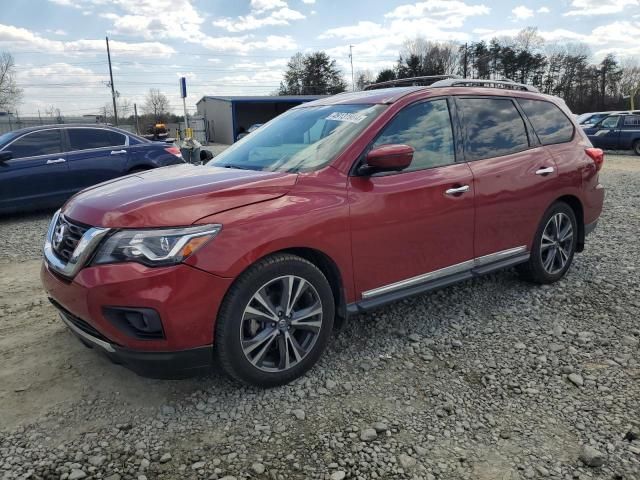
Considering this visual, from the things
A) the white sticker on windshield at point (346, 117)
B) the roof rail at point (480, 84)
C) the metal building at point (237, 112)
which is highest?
the metal building at point (237, 112)

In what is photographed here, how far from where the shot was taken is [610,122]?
19031 mm

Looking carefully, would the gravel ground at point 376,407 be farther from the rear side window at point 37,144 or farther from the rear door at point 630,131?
the rear door at point 630,131

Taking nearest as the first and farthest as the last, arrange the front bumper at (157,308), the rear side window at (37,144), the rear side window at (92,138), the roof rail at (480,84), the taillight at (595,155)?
the front bumper at (157,308) < the roof rail at (480,84) < the taillight at (595,155) < the rear side window at (37,144) < the rear side window at (92,138)

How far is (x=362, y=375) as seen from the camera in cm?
312

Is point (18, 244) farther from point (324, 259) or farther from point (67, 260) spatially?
point (324, 259)

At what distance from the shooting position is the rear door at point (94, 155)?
8.30 meters

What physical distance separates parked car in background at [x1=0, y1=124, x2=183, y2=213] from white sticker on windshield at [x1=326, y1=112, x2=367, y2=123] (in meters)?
6.09

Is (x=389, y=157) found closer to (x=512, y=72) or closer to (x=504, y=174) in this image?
(x=504, y=174)

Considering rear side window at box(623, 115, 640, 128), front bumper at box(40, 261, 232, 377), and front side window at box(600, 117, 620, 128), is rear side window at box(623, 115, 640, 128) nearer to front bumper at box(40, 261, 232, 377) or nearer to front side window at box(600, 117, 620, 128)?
front side window at box(600, 117, 620, 128)

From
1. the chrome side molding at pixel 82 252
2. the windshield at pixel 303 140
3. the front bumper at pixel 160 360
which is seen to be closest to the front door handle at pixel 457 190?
the windshield at pixel 303 140

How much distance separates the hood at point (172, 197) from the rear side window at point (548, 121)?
2548 mm

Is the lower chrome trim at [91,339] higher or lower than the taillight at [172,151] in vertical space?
lower

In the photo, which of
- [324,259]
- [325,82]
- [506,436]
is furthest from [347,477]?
[325,82]

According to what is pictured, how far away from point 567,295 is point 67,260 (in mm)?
3978
